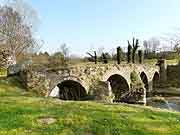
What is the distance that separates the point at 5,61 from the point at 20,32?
9.77 meters

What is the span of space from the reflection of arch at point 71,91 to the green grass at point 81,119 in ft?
31.9

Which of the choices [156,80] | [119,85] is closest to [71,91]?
[119,85]

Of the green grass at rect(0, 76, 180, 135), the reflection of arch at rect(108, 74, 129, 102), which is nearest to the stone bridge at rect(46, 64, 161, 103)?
the reflection of arch at rect(108, 74, 129, 102)

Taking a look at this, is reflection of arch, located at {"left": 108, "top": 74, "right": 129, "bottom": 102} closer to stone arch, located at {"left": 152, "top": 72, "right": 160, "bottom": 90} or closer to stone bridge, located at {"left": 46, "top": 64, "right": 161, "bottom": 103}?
stone bridge, located at {"left": 46, "top": 64, "right": 161, "bottom": 103}

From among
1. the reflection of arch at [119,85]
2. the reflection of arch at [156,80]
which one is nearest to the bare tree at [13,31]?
the reflection of arch at [119,85]

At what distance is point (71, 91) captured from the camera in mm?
22891

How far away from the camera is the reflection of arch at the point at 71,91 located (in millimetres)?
21966

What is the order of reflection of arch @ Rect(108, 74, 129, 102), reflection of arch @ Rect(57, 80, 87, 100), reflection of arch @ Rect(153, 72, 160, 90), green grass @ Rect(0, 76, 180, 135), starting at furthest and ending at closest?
1. reflection of arch @ Rect(153, 72, 160, 90)
2. reflection of arch @ Rect(108, 74, 129, 102)
3. reflection of arch @ Rect(57, 80, 87, 100)
4. green grass @ Rect(0, 76, 180, 135)

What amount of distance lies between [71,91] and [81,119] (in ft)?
43.1

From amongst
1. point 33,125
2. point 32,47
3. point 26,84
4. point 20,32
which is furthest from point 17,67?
point 32,47

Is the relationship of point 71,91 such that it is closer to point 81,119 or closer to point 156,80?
point 81,119

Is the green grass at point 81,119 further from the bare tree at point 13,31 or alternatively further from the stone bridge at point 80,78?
the bare tree at point 13,31

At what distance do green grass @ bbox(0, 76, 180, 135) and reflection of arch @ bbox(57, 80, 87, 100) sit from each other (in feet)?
31.9

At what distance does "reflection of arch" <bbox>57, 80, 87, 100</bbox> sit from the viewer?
22.0 metres
